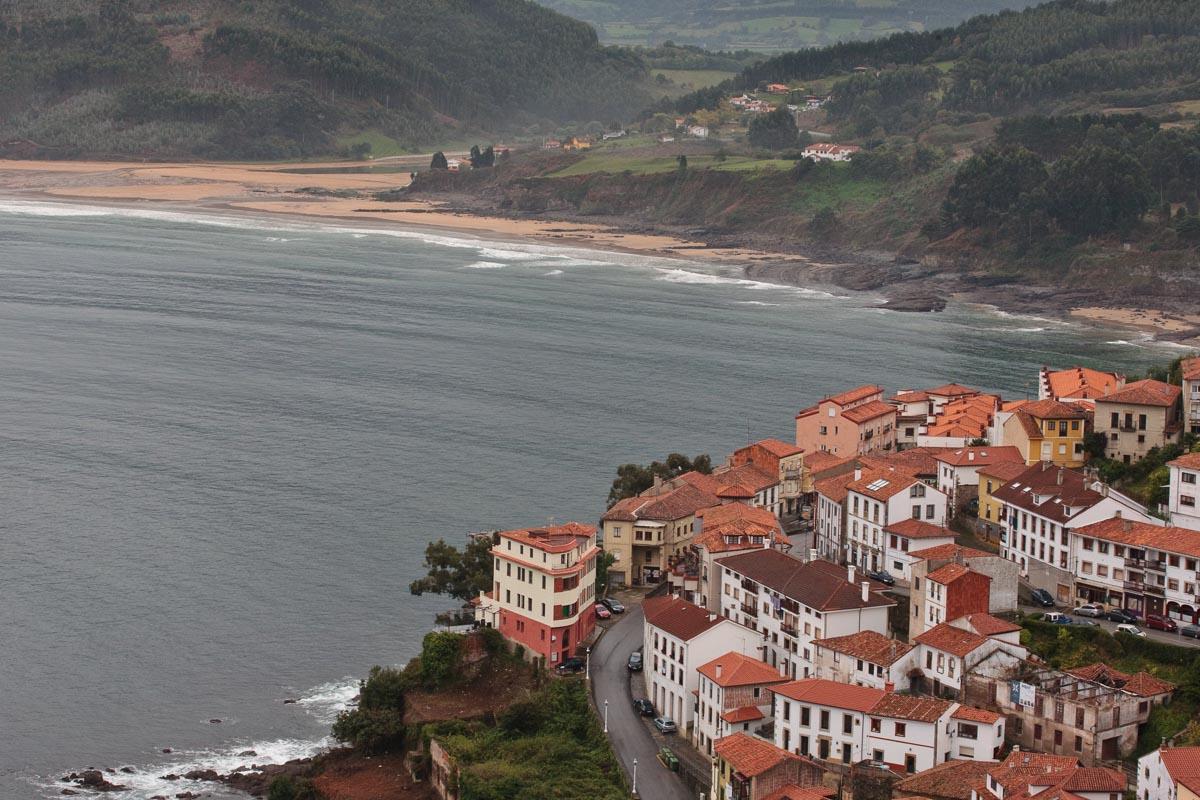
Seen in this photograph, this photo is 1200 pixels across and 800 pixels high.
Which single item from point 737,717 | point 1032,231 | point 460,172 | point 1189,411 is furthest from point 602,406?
point 460,172

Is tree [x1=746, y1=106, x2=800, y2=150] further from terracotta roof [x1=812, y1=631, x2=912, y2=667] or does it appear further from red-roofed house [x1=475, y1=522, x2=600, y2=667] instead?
terracotta roof [x1=812, y1=631, x2=912, y2=667]

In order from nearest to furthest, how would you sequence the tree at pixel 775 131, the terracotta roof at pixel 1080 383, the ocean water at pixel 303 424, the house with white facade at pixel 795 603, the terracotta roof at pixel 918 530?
the house with white facade at pixel 795 603, the terracotta roof at pixel 918 530, the ocean water at pixel 303 424, the terracotta roof at pixel 1080 383, the tree at pixel 775 131

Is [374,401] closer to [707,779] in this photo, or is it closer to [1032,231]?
[707,779]

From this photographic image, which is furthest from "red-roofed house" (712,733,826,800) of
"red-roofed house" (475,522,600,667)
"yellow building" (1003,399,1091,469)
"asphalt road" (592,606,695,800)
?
"yellow building" (1003,399,1091,469)

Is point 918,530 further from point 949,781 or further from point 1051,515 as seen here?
point 949,781

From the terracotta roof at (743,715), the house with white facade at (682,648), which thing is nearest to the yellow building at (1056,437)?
the house with white facade at (682,648)

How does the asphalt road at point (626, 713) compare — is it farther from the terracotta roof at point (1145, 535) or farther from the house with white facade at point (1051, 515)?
the terracotta roof at point (1145, 535)
